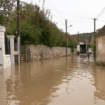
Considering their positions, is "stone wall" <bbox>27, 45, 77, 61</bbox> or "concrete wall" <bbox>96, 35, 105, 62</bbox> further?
"stone wall" <bbox>27, 45, 77, 61</bbox>

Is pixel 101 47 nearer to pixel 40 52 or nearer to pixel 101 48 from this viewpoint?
pixel 101 48

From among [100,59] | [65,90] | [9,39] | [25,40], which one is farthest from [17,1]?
[65,90]

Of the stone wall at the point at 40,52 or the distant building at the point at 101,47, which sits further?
the stone wall at the point at 40,52

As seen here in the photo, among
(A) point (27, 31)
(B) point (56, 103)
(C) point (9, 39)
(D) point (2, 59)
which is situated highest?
(A) point (27, 31)

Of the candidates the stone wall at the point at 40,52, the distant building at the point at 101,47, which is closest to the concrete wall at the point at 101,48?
the distant building at the point at 101,47

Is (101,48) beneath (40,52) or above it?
above

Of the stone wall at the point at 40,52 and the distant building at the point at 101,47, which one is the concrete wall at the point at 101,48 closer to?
the distant building at the point at 101,47

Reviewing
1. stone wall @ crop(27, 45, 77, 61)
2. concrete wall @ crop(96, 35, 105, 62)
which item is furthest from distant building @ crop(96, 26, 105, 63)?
stone wall @ crop(27, 45, 77, 61)

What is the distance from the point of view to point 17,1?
16266 mm

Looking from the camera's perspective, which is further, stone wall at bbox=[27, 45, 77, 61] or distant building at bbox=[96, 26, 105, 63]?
stone wall at bbox=[27, 45, 77, 61]

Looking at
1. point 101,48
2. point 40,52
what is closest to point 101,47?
point 101,48

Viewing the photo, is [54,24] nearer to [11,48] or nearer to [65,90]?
[11,48]

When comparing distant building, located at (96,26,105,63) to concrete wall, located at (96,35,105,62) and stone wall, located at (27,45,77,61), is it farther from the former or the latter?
stone wall, located at (27,45,77,61)

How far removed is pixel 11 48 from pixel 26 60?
4.43 metres
